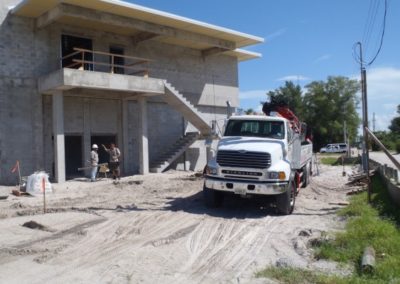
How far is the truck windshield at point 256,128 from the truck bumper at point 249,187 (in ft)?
6.06

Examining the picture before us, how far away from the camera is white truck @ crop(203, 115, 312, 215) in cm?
1191

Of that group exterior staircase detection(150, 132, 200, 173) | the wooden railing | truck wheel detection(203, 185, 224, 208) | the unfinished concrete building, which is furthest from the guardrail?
the wooden railing

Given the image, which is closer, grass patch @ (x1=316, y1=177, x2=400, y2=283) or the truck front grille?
grass patch @ (x1=316, y1=177, x2=400, y2=283)

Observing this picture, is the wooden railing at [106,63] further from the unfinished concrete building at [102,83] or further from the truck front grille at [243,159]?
the truck front grille at [243,159]

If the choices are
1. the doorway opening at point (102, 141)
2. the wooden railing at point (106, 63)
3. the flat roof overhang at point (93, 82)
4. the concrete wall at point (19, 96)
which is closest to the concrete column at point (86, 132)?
the wooden railing at point (106, 63)

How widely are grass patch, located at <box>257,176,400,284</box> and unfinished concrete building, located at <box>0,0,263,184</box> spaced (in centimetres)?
1321

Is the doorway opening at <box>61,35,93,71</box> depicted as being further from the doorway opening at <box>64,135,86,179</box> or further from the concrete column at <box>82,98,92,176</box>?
the doorway opening at <box>64,135,86,179</box>

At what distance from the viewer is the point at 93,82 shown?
20.8m

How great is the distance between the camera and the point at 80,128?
23.9m

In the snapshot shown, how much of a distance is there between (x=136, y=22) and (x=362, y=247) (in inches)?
753

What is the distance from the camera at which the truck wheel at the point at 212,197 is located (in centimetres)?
1291

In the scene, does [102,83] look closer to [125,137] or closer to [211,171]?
[125,137]

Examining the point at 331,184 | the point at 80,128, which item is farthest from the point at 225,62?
the point at 331,184

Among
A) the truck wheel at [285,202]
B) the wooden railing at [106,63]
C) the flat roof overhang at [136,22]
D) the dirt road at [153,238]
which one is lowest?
the dirt road at [153,238]
